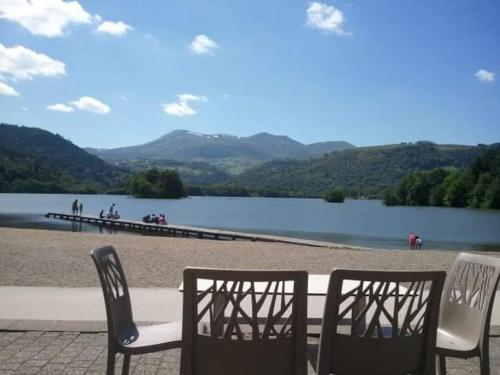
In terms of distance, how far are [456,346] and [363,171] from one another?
18589cm

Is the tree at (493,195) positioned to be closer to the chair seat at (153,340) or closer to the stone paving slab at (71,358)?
the stone paving slab at (71,358)

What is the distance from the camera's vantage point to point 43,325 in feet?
16.0

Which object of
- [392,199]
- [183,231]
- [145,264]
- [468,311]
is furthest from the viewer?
[392,199]

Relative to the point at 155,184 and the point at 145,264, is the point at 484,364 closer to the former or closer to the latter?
the point at 145,264

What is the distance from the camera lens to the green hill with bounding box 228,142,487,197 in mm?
175625

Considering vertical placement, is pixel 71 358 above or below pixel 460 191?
below

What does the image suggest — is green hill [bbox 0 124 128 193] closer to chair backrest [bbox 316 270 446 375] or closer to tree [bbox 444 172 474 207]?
tree [bbox 444 172 474 207]

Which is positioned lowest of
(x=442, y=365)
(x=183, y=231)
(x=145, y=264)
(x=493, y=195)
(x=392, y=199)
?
(x=183, y=231)

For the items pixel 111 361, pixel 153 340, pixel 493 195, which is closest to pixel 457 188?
pixel 493 195

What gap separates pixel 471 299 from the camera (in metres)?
3.21

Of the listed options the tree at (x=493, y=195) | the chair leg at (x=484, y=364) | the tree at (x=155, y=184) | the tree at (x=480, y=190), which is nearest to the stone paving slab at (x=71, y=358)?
the chair leg at (x=484, y=364)

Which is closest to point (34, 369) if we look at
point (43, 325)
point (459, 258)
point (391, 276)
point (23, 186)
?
point (43, 325)

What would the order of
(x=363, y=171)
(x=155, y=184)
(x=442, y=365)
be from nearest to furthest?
1. (x=442, y=365)
2. (x=155, y=184)
3. (x=363, y=171)

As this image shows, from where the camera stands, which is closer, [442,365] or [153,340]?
[153,340]
